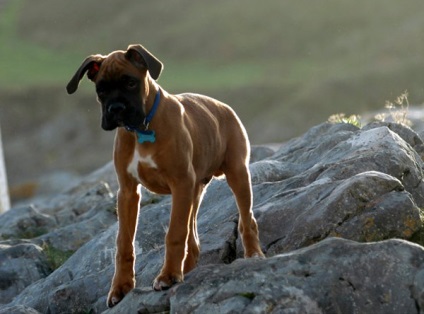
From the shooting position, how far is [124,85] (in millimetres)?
12062

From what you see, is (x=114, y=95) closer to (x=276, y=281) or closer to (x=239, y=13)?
(x=276, y=281)

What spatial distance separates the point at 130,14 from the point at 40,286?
A: 9244cm

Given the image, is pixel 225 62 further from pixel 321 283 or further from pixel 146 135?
pixel 321 283

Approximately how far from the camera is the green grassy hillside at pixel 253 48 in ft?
242

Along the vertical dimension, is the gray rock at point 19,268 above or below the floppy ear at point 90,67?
below

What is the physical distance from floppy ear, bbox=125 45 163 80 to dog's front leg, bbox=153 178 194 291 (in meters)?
1.32

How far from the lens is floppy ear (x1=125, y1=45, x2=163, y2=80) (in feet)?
39.9

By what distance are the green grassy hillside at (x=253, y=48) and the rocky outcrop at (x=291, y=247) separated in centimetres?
4768

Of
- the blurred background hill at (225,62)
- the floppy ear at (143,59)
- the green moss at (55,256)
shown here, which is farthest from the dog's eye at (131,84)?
the blurred background hill at (225,62)

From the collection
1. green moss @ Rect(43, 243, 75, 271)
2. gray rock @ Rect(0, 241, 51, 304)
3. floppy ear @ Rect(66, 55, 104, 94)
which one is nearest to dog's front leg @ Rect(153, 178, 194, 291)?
floppy ear @ Rect(66, 55, 104, 94)

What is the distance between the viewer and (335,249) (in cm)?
1192

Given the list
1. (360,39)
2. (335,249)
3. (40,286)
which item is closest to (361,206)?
(335,249)

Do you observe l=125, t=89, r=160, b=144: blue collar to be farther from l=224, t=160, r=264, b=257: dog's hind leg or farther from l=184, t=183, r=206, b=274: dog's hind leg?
l=224, t=160, r=264, b=257: dog's hind leg

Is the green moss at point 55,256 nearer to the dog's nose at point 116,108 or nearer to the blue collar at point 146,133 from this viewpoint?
the blue collar at point 146,133
